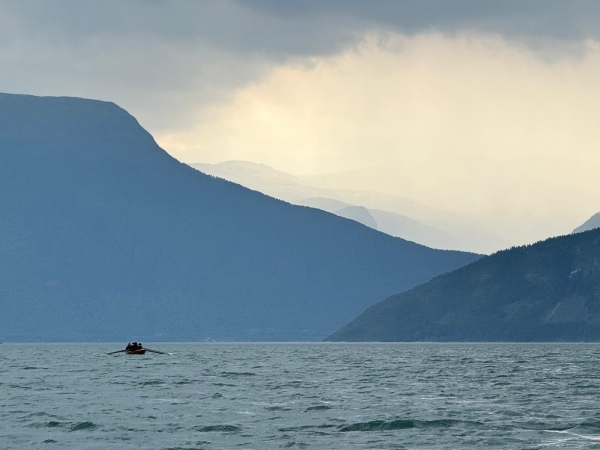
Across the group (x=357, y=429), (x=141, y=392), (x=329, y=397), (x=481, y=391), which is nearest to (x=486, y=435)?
(x=357, y=429)

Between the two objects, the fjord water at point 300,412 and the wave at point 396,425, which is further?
the wave at point 396,425

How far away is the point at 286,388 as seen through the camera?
129750 mm

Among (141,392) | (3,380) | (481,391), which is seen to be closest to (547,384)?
(481,391)

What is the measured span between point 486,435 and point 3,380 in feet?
273

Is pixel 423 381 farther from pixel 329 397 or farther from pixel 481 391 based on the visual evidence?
pixel 329 397

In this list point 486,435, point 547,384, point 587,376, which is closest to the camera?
point 486,435

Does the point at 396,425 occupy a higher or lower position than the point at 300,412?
lower

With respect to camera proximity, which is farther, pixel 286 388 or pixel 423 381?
pixel 423 381

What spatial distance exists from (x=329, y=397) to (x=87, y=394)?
26.1 metres

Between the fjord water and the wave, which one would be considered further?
the wave

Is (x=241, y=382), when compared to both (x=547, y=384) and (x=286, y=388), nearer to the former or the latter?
(x=286, y=388)

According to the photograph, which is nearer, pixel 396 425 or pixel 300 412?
pixel 396 425

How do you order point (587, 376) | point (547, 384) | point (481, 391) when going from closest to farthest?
point (481, 391), point (547, 384), point (587, 376)

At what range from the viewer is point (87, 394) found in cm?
12206
